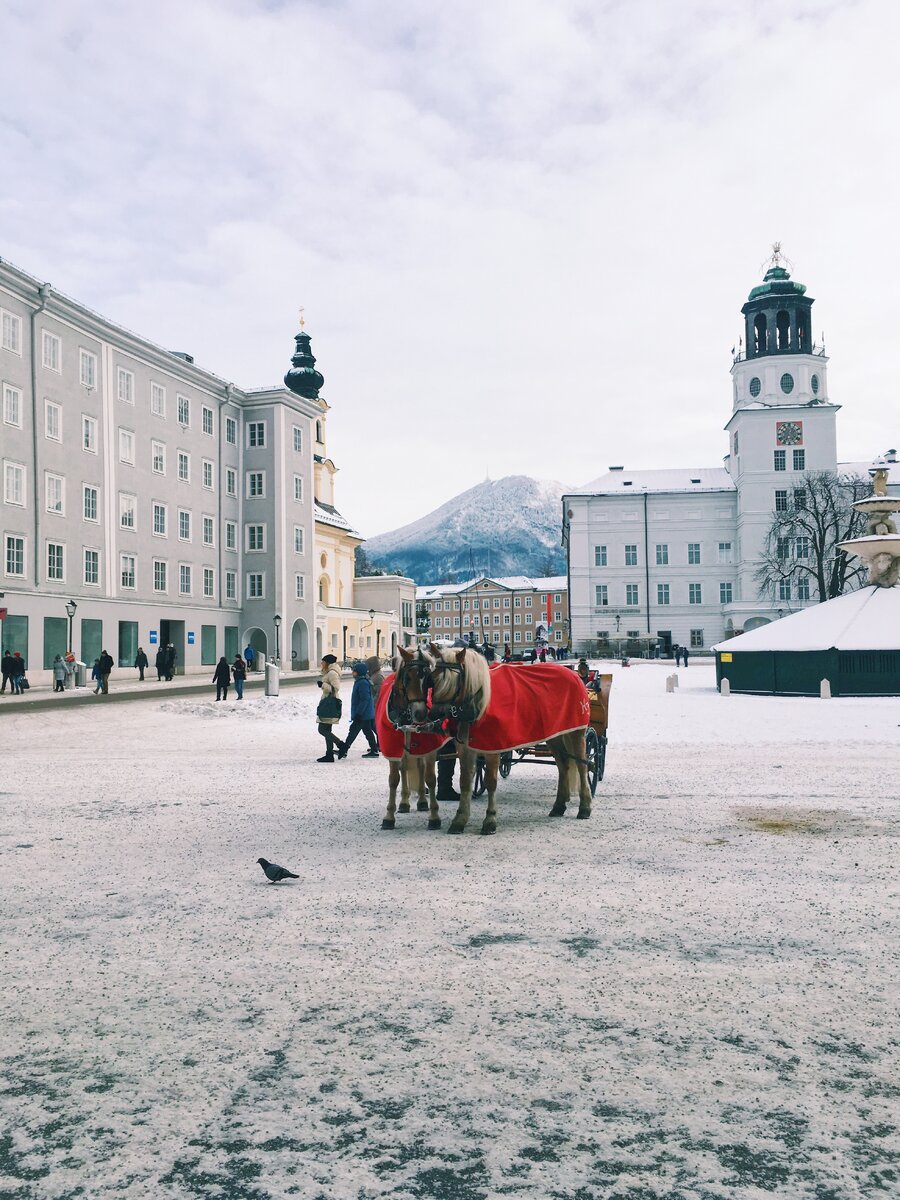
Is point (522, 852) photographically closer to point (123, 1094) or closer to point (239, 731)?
point (123, 1094)

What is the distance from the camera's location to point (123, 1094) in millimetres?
4035

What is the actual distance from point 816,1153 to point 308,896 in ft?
14.3

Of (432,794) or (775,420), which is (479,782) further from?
(775,420)

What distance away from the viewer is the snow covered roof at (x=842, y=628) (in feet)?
101

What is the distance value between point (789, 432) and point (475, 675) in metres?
89.3

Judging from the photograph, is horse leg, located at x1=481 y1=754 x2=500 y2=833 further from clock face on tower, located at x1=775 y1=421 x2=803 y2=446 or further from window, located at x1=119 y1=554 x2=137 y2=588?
clock face on tower, located at x1=775 y1=421 x2=803 y2=446

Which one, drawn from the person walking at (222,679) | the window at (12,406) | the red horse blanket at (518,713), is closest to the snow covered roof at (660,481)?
the window at (12,406)

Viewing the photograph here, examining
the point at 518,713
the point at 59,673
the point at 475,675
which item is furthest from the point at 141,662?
the point at 475,675

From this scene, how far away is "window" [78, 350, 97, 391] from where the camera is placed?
49.5 m

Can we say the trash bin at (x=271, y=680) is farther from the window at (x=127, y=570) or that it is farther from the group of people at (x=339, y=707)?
the group of people at (x=339, y=707)

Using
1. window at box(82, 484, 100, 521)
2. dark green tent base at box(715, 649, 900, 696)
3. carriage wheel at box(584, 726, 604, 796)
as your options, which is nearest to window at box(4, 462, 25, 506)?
window at box(82, 484, 100, 521)

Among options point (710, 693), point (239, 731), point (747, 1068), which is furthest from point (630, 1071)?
point (710, 693)

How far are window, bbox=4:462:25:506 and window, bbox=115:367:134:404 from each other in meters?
9.40

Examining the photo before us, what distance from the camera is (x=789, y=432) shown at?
91.5m
